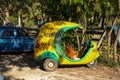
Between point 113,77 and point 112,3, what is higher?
point 112,3

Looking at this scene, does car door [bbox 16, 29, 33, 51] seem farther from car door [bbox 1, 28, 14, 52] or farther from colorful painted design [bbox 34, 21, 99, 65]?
colorful painted design [bbox 34, 21, 99, 65]

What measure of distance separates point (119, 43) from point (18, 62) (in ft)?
22.7

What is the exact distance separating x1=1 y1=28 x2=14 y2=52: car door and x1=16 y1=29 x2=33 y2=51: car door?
1.32 feet

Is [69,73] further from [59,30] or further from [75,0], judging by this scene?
[75,0]

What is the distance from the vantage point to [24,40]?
1581 centimetres

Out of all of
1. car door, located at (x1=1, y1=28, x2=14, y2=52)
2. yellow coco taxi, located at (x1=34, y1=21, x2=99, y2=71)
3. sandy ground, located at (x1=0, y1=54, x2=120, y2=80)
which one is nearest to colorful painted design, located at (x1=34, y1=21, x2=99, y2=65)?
yellow coco taxi, located at (x1=34, y1=21, x2=99, y2=71)

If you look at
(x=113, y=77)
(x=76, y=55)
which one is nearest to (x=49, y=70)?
(x=76, y=55)

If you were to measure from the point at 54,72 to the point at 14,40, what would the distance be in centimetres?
485

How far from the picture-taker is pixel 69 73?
11180 mm

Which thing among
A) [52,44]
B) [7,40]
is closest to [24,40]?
[7,40]

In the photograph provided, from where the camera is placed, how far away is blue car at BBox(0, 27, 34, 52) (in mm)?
15414

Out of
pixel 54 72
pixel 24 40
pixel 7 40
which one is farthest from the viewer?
pixel 24 40

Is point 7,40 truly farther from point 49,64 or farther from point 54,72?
point 54,72

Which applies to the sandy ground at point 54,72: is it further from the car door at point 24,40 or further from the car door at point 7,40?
the car door at point 24,40
